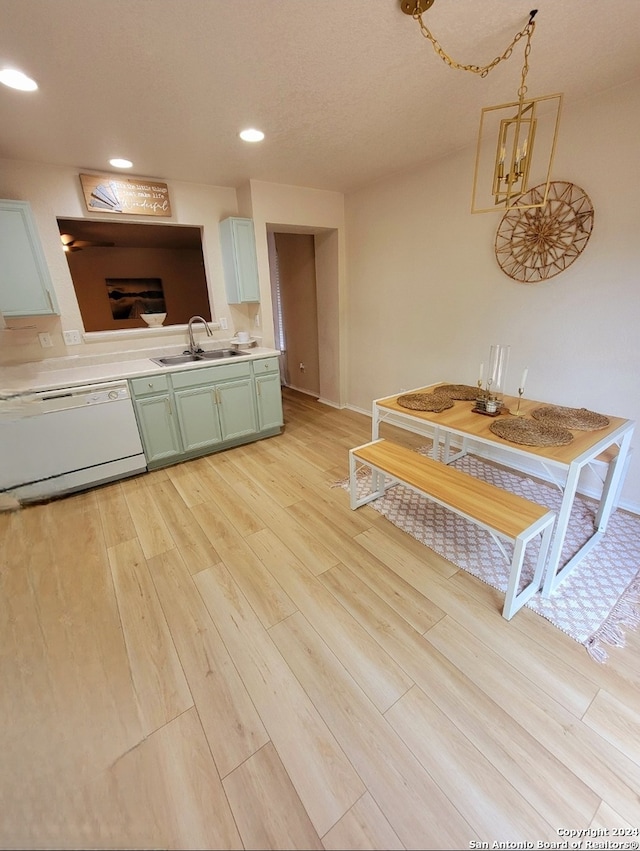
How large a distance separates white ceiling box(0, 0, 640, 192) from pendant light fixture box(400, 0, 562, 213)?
47mm

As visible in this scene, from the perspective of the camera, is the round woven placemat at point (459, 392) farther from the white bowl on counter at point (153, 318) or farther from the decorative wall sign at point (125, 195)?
the decorative wall sign at point (125, 195)

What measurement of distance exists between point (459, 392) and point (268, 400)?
186 centimetres

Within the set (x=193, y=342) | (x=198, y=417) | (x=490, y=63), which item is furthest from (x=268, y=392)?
(x=490, y=63)

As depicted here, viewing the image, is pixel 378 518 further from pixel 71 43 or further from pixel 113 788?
pixel 71 43

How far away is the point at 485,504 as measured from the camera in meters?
1.72

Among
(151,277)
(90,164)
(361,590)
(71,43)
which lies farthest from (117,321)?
(361,590)

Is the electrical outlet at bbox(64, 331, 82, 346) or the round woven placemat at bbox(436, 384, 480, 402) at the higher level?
the electrical outlet at bbox(64, 331, 82, 346)

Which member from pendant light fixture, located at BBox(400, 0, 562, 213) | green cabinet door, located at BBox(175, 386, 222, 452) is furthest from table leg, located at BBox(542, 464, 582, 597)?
green cabinet door, located at BBox(175, 386, 222, 452)

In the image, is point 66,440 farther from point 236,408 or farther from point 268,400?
point 268,400

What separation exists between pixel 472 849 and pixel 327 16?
9.39 feet

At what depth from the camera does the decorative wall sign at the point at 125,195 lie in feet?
9.12

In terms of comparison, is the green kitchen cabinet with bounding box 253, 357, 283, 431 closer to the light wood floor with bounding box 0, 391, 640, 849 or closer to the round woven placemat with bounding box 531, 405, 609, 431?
the light wood floor with bounding box 0, 391, 640, 849

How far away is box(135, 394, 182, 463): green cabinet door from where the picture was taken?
2828mm

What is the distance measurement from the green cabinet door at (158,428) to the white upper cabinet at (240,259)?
135 cm
